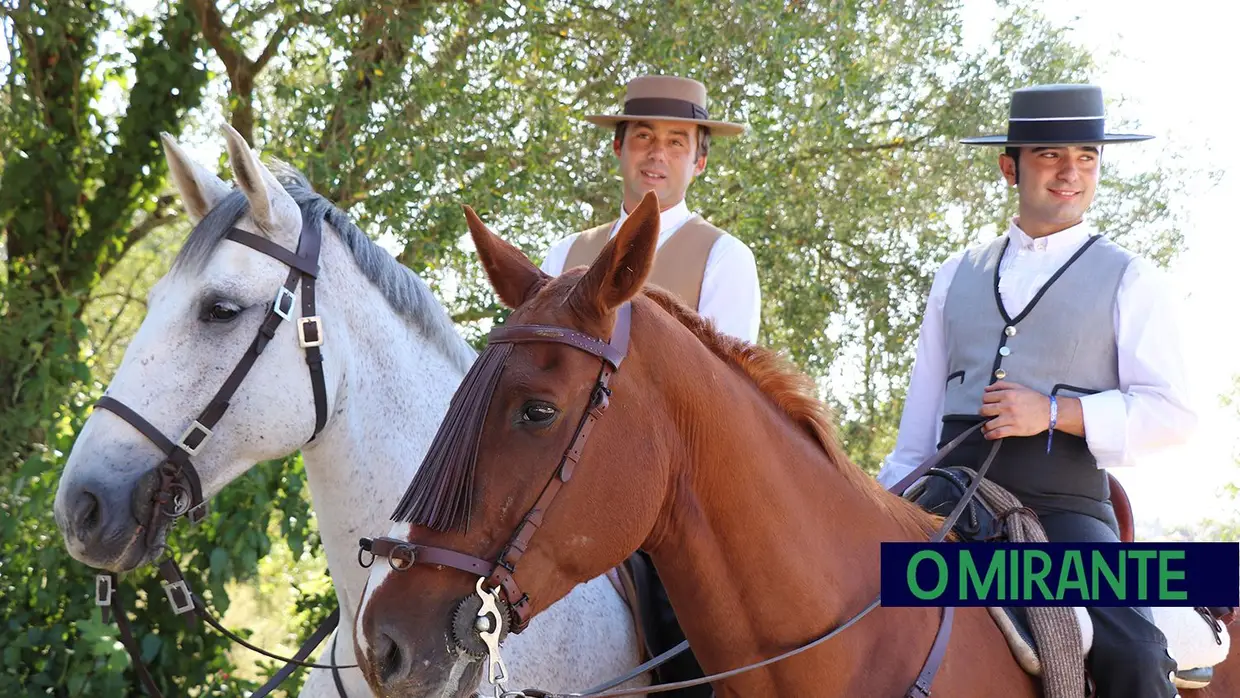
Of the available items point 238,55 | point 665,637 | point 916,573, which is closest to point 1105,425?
point 916,573

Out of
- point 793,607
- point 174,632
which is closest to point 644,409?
point 793,607

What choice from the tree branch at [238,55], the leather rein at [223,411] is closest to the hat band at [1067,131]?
the leather rein at [223,411]

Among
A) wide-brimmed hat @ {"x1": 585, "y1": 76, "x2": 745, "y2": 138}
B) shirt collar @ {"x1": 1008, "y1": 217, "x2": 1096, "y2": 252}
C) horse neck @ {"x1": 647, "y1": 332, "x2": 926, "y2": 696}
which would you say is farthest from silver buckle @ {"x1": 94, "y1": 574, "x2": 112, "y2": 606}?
shirt collar @ {"x1": 1008, "y1": 217, "x2": 1096, "y2": 252}

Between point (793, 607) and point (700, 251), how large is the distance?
5.31 ft

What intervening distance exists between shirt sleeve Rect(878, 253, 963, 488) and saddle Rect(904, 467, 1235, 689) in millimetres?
437

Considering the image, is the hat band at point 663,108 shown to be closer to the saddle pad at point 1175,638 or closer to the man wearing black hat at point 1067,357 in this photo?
the man wearing black hat at point 1067,357

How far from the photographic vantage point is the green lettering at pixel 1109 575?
2887mm

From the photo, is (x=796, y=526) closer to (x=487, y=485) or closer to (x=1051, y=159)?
(x=487, y=485)

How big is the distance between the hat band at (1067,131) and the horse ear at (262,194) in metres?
2.17

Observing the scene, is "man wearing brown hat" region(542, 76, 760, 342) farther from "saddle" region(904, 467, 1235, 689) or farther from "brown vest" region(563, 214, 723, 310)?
"saddle" region(904, 467, 1235, 689)

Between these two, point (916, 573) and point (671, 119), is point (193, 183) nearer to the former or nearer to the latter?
point (671, 119)

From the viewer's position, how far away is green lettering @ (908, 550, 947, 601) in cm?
262

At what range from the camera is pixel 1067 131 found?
11.1 ft

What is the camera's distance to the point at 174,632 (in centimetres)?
562
